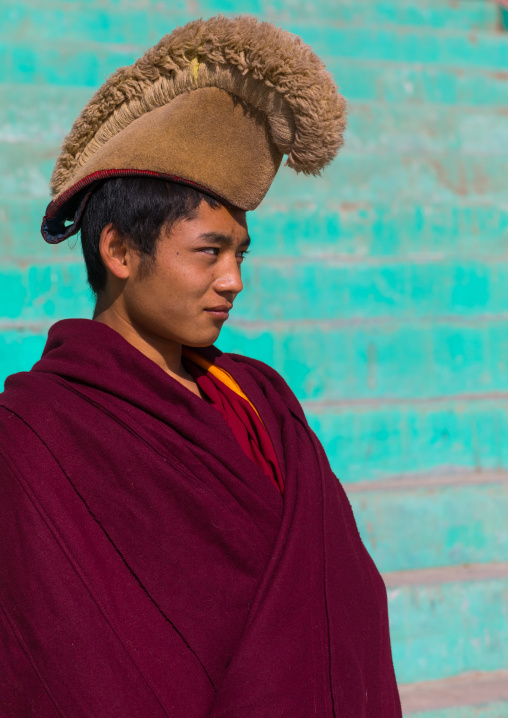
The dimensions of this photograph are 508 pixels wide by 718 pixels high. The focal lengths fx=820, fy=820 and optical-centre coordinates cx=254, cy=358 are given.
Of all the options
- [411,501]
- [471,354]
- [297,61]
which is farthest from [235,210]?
[471,354]

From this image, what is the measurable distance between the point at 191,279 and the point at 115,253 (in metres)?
0.17

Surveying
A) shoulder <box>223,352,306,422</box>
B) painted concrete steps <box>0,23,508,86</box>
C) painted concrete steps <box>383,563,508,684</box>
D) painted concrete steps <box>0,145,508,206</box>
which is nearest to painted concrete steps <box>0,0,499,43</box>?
painted concrete steps <box>0,23,508,86</box>

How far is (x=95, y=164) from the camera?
4.81 ft

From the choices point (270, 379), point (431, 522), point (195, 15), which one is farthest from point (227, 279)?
point (195, 15)

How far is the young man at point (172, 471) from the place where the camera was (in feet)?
4.19

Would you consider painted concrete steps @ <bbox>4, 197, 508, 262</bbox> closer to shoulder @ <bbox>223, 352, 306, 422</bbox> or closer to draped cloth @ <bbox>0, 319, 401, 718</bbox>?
shoulder @ <bbox>223, 352, 306, 422</bbox>

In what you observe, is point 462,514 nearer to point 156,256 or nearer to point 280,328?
point 280,328

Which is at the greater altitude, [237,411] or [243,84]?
[243,84]

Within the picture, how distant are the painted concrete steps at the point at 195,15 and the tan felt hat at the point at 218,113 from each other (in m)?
3.16

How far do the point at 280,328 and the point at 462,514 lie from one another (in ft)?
3.36

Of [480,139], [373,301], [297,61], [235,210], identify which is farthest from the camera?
[480,139]

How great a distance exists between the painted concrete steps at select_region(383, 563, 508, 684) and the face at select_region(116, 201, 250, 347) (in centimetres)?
153

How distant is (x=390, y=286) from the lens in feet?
12.1

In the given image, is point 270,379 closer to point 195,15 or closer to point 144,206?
A: point 144,206
